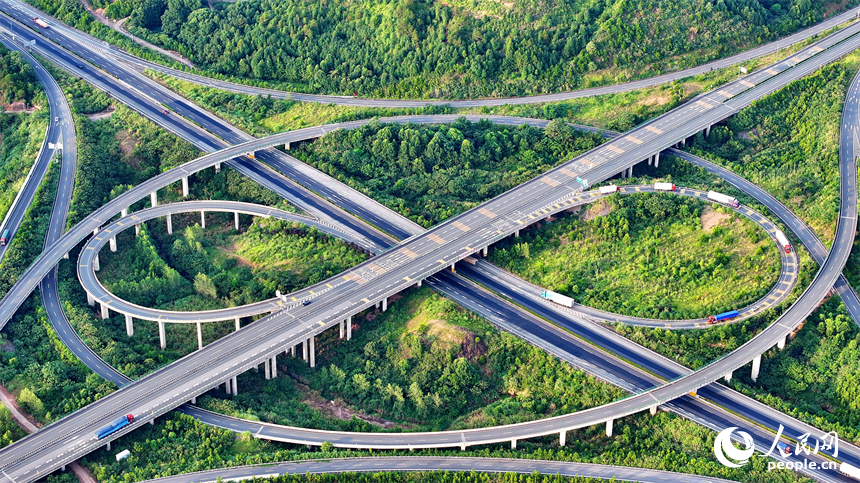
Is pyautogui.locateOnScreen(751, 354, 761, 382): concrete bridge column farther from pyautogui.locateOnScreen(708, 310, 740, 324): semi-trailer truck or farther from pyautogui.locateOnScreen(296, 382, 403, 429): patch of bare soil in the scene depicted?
pyautogui.locateOnScreen(296, 382, 403, 429): patch of bare soil

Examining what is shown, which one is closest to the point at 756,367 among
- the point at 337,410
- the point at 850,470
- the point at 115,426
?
the point at 850,470

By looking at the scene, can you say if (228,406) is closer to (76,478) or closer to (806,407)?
(76,478)

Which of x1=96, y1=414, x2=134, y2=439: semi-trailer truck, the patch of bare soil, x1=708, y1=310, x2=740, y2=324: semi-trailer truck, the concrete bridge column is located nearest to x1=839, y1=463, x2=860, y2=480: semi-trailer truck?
the concrete bridge column

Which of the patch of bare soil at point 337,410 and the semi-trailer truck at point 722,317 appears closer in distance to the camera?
the patch of bare soil at point 337,410

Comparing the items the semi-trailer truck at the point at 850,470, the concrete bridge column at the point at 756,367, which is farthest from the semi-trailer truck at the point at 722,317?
the semi-trailer truck at the point at 850,470

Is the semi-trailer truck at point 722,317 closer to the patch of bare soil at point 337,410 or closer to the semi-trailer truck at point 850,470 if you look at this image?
the semi-trailer truck at point 850,470

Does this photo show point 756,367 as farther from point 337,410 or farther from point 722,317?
point 337,410
